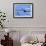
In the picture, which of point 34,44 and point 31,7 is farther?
point 31,7

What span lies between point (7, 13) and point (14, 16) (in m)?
0.26

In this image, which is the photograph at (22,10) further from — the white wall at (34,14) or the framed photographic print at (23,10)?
the white wall at (34,14)

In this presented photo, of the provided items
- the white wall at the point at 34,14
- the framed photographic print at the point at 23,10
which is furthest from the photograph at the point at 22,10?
the white wall at the point at 34,14

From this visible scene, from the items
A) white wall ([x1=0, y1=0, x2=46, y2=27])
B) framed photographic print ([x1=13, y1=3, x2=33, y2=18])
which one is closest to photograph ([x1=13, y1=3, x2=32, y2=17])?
framed photographic print ([x1=13, y1=3, x2=33, y2=18])

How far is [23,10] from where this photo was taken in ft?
16.2

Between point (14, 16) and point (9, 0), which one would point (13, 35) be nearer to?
point (14, 16)

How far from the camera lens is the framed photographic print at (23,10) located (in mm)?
4898

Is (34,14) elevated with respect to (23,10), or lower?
lower

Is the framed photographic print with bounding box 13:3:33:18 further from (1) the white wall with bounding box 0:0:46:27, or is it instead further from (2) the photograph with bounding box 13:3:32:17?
(1) the white wall with bounding box 0:0:46:27

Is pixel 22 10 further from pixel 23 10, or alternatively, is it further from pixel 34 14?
pixel 34 14

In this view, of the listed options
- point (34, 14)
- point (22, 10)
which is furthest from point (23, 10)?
point (34, 14)

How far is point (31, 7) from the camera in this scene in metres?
4.91

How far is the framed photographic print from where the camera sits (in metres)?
4.90

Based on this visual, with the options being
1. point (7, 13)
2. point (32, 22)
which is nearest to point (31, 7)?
point (32, 22)
